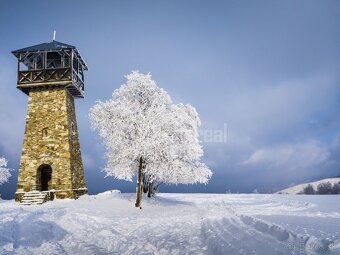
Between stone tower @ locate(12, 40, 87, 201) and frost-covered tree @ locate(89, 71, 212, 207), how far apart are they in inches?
173

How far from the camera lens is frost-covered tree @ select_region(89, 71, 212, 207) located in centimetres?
1939

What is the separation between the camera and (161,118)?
787 inches

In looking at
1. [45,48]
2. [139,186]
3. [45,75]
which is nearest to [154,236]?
[139,186]

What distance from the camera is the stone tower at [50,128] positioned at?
23.6m

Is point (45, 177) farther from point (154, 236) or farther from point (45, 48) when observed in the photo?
point (154, 236)

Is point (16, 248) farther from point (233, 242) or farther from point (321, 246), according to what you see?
point (321, 246)

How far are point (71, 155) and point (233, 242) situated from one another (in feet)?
59.5

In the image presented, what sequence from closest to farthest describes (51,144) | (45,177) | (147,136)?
(147,136) < (51,144) < (45,177)

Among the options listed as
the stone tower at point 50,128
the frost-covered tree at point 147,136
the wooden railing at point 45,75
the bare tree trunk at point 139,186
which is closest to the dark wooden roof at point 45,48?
the stone tower at point 50,128

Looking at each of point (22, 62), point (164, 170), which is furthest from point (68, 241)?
point (22, 62)

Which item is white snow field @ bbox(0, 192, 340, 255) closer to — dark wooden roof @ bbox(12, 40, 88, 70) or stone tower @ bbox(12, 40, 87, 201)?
stone tower @ bbox(12, 40, 87, 201)

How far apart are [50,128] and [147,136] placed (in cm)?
972

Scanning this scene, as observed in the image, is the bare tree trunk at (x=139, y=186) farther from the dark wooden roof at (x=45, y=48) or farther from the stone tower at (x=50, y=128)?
the dark wooden roof at (x=45, y=48)

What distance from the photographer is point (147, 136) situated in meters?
19.4
